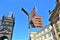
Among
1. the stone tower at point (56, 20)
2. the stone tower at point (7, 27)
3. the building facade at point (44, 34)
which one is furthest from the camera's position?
the building facade at point (44, 34)

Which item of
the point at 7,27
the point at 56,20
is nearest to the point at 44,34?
the point at 7,27

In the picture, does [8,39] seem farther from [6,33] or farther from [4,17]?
[4,17]

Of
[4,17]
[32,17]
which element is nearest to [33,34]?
[4,17]

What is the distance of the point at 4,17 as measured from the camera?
8150 cm

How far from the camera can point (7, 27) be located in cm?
7194

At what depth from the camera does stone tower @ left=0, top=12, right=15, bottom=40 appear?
214ft

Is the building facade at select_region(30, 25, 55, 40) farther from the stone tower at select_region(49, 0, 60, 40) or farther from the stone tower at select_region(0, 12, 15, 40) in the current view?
the stone tower at select_region(49, 0, 60, 40)

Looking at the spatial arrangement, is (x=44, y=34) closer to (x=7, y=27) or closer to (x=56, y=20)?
(x=7, y=27)

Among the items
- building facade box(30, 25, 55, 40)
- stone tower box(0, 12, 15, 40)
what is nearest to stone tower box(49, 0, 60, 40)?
stone tower box(0, 12, 15, 40)

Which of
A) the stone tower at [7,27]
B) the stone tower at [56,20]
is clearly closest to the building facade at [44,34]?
the stone tower at [7,27]

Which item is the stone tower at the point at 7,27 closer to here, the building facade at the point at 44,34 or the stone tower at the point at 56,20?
the building facade at the point at 44,34

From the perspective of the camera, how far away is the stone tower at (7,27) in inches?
2569

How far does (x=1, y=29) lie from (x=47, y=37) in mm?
30170

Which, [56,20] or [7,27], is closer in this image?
[56,20]
